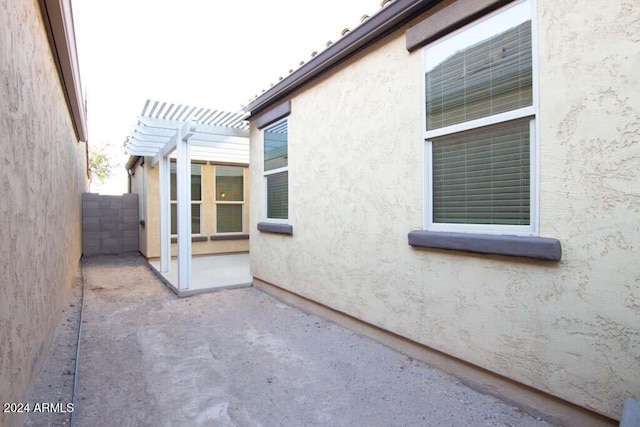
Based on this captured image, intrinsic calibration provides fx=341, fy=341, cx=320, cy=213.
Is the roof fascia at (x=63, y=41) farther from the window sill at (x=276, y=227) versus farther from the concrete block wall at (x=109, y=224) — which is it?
the concrete block wall at (x=109, y=224)

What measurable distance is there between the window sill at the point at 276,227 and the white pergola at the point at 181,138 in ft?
4.90

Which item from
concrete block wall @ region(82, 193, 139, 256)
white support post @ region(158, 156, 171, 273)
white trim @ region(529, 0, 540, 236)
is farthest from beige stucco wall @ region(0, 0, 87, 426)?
concrete block wall @ region(82, 193, 139, 256)

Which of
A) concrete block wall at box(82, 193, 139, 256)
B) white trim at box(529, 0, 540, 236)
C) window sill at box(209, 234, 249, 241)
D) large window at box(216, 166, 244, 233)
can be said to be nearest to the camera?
white trim at box(529, 0, 540, 236)

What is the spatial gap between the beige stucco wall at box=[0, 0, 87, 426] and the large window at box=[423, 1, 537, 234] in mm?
3310

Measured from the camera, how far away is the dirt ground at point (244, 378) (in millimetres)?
2672

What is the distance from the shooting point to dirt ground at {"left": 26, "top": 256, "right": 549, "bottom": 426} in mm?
2672

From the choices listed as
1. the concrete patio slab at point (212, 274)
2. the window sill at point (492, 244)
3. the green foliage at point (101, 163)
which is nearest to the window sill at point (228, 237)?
the concrete patio slab at point (212, 274)

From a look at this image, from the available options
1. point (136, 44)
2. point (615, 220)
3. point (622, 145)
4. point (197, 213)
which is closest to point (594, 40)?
point (622, 145)

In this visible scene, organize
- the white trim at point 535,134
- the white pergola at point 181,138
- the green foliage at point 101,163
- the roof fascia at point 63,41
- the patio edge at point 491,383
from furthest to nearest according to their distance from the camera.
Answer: the green foliage at point 101,163
the white pergola at point 181,138
the roof fascia at point 63,41
the white trim at point 535,134
the patio edge at point 491,383

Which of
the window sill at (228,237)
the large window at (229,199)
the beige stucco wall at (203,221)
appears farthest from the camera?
the large window at (229,199)

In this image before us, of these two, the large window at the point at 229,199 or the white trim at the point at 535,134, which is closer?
the white trim at the point at 535,134

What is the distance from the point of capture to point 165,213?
8.37 meters

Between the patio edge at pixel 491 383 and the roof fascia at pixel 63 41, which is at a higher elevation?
the roof fascia at pixel 63 41

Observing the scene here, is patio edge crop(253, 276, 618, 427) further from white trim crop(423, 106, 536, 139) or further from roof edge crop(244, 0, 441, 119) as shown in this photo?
roof edge crop(244, 0, 441, 119)
